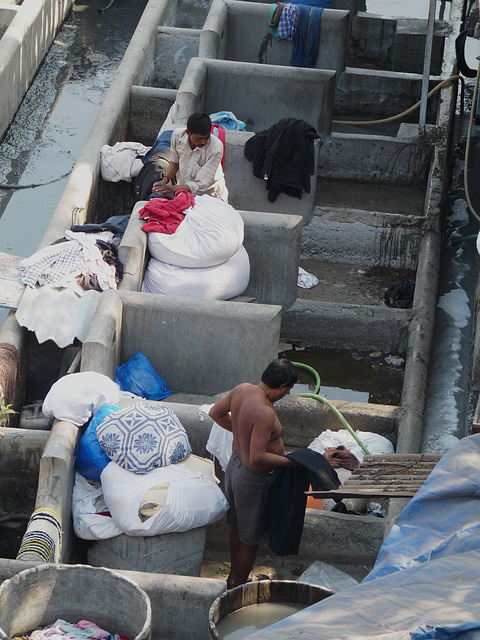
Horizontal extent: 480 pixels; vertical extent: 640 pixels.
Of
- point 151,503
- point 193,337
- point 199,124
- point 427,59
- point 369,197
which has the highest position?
point 427,59

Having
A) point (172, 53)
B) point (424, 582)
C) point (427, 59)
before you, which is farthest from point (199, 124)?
point (172, 53)

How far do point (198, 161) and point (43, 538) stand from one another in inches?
155

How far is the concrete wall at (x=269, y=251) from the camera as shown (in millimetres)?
7996

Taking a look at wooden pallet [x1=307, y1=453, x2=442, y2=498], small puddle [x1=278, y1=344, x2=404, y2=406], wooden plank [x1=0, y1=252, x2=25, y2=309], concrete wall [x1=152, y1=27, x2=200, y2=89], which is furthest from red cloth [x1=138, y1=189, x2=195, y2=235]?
concrete wall [x1=152, y1=27, x2=200, y2=89]

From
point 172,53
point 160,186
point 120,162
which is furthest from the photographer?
point 172,53

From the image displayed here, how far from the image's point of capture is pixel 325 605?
10.8 feet

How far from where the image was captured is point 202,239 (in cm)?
750

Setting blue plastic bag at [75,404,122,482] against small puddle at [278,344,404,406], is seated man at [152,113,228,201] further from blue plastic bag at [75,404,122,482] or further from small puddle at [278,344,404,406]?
blue plastic bag at [75,404,122,482]

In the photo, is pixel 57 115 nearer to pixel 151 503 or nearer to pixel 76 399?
pixel 76 399

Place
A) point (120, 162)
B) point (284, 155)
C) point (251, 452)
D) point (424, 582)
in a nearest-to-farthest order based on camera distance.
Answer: point (424, 582), point (251, 452), point (284, 155), point (120, 162)

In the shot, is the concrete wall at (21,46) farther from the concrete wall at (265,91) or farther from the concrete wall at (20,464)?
the concrete wall at (20,464)

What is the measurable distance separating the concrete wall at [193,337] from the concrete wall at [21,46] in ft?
22.7

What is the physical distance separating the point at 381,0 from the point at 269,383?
1311 centimetres

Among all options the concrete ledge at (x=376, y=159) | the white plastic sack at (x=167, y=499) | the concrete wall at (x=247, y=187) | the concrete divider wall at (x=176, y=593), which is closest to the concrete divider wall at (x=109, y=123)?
the concrete wall at (x=247, y=187)
